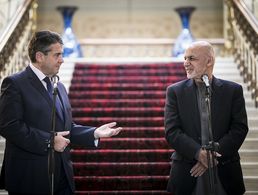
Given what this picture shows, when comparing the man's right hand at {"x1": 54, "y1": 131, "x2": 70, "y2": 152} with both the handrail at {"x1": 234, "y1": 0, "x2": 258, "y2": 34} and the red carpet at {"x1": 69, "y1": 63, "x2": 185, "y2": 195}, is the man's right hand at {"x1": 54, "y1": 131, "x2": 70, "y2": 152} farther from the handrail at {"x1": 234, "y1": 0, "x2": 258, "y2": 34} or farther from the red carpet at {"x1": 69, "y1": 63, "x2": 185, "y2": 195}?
the handrail at {"x1": 234, "y1": 0, "x2": 258, "y2": 34}

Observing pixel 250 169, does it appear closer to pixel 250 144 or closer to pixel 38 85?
pixel 250 144

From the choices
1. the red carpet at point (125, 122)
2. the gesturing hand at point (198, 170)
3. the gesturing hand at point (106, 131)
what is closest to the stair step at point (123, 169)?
the red carpet at point (125, 122)

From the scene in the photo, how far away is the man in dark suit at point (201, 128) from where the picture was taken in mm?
3682

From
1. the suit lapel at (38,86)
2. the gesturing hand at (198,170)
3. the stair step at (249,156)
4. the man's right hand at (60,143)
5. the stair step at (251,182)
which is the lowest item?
the stair step at (251,182)

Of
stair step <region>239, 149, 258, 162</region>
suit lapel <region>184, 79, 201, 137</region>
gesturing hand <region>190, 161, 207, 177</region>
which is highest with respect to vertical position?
suit lapel <region>184, 79, 201, 137</region>

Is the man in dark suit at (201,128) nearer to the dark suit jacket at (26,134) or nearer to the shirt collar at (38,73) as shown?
the dark suit jacket at (26,134)

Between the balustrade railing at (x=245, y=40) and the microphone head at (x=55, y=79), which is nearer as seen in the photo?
the microphone head at (x=55, y=79)

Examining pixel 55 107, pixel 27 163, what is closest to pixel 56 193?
pixel 27 163

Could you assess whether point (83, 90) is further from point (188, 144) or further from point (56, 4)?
point (56, 4)

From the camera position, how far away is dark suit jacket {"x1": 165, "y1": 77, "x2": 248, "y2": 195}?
3.71m

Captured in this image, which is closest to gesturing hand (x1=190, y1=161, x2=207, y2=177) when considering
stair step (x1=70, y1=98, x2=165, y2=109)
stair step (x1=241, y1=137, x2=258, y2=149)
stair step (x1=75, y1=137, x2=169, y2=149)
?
stair step (x1=241, y1=137, x2=258, y2=149)

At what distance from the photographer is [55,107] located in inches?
138

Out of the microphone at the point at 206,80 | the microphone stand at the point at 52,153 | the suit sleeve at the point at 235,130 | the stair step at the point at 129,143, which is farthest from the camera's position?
the stair step at the point at 129,143

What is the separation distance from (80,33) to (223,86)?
8032 mm
